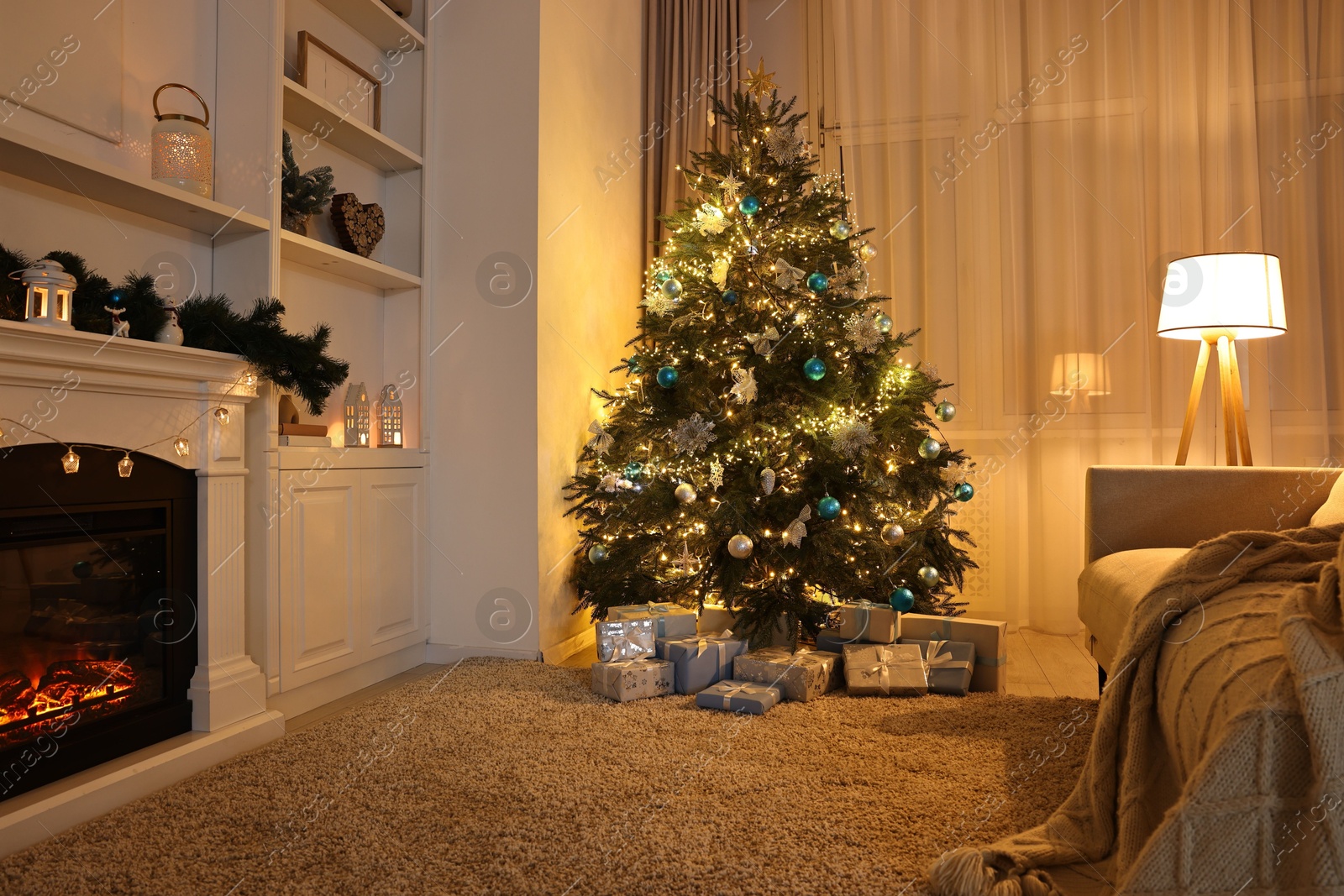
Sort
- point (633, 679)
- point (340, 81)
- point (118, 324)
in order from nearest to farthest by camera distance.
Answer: point (118, 324) → point (633, 679) → point (340, 81)

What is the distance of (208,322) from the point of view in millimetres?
1960

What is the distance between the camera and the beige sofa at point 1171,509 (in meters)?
2.14

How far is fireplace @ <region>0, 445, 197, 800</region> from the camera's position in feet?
5.26

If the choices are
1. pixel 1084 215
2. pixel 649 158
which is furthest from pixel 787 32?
pixel 1084 215

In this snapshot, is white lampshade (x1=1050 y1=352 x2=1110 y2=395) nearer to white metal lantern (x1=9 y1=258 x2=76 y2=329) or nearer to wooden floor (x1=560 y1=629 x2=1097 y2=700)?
→ wooden floor (x1=560 y1=629 x2=1097 y2=700)

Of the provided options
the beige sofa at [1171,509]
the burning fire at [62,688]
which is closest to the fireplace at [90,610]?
the burning fire at [62,688]

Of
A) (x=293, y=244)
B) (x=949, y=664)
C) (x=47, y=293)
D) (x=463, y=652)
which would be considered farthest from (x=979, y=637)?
(x=47, y=293)

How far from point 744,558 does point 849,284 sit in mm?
933

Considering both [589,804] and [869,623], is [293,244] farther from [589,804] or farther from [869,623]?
[869,623]

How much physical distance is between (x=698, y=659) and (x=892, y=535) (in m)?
0.71

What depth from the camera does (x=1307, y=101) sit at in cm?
321

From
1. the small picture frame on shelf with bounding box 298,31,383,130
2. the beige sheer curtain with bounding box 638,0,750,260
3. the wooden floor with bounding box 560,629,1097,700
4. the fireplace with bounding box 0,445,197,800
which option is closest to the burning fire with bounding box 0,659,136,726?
the fireplace with bounding box 0,445,197,800

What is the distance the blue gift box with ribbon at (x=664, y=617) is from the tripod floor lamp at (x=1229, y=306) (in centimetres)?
173

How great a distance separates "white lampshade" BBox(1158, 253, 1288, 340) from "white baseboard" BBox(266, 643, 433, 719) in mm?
2664
